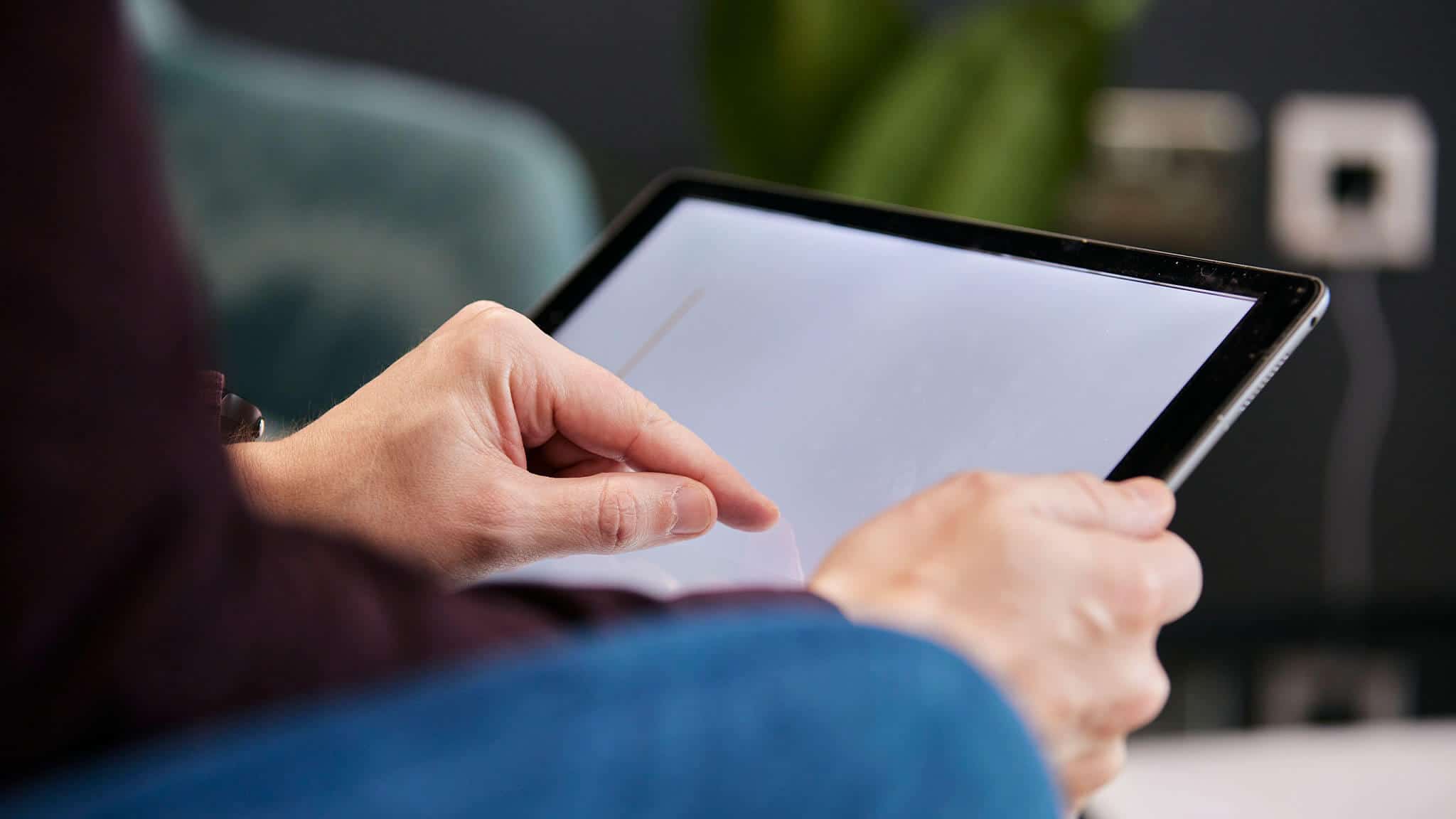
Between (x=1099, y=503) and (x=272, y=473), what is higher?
(x=1099, y=503)

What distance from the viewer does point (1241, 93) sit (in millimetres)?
1064

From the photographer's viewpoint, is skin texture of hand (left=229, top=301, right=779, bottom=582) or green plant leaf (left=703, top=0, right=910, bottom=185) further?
green plant leaf (left=703, top=0, right=910, bottom=185)

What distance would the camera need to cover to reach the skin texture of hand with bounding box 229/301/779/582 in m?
0.38

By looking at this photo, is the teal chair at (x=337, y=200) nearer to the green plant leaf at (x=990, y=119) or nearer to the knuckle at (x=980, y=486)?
the green plant leaf at (x=990, y=119)

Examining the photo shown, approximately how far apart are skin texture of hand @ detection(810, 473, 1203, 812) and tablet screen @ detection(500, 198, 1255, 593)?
1.9 inches

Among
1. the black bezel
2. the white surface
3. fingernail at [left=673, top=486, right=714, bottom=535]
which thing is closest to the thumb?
fingernail at [left=673, top=486, right=714, bottom=535]

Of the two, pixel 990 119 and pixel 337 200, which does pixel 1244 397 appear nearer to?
pixel 990 119

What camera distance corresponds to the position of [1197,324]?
1.04ft

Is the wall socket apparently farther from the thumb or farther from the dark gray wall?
the thumb

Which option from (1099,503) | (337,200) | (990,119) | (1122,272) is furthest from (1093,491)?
(337,200)

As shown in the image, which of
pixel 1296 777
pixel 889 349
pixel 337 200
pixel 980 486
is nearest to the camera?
pixel 980 486

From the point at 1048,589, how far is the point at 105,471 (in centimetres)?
17

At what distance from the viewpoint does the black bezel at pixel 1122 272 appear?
0.30 metres

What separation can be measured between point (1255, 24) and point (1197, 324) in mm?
891
